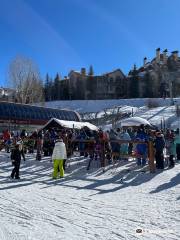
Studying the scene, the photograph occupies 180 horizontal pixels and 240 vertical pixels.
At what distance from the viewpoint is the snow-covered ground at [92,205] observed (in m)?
6.27

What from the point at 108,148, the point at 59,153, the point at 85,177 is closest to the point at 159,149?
the point at 108,148

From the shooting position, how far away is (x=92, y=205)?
332 inches

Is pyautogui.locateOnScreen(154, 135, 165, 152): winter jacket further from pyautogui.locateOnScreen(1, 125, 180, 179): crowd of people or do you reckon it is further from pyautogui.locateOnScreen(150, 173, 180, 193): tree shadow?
pyautogui.locateOnScreen(150, 173, 180, 193): tree shadow

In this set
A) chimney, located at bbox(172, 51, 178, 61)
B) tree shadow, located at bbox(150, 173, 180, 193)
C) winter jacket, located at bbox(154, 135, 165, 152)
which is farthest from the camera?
chimney, located at bbox(172, 51, 178, 61)

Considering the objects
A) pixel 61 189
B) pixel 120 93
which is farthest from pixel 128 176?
pixel 120 93

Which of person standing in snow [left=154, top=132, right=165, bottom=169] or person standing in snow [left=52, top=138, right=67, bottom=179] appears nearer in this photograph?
person standing in snow [left=52, top=138, right=67, bottom=179]

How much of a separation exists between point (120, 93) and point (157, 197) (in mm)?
69223

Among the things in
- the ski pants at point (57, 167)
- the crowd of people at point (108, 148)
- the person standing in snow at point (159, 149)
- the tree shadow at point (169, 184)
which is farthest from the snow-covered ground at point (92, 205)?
the crowd of people at point (108, 148)

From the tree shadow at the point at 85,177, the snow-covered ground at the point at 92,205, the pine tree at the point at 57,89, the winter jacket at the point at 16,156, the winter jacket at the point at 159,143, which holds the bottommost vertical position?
the snow-covered ground at the point at 92,205

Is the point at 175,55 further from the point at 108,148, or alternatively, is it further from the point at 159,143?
the point at 159,143

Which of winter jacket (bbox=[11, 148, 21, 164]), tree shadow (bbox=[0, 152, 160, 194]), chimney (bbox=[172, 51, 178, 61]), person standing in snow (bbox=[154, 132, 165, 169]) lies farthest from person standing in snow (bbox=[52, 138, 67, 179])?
chimney (bbox=[172, 51, 178, 61])

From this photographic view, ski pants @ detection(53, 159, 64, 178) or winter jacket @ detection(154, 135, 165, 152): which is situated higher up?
winter jacket @ detection(154, 135, 165, 152)

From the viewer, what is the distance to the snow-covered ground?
20.6 feet

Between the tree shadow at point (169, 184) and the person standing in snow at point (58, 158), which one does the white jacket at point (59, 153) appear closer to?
the person standing in snow at point (58, 158)
